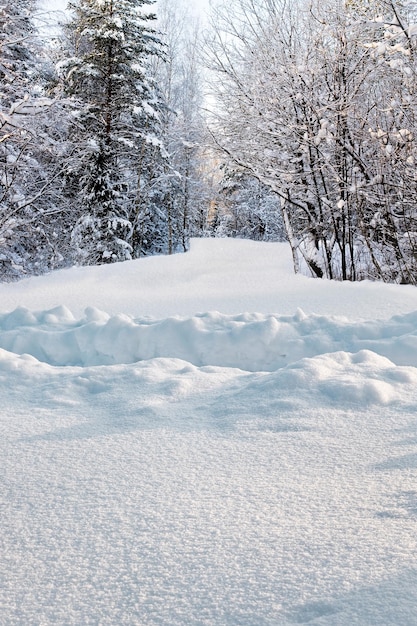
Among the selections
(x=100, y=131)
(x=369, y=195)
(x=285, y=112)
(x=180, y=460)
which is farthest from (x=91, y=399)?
(x=100, y=131)

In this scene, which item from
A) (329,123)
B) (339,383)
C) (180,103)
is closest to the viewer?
(339,383)

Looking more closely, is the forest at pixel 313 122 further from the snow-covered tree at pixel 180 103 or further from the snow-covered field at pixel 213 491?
the snow-covered tree at pixel 180 103

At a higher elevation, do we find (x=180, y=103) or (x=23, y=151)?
(x=180, y=103)

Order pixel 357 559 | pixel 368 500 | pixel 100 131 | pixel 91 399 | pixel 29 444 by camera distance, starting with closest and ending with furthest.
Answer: pixel 357 559, pixel 368 500, pixel 29 444, pixel 91 399, pixel 100 131

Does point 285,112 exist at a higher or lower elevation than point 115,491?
higher

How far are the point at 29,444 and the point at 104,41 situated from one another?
14.9 metres

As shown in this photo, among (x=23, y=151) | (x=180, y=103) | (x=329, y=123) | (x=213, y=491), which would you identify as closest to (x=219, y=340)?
(x=213, y=491)

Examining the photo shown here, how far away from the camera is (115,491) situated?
56.1 inches

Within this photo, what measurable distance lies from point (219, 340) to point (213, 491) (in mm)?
2147

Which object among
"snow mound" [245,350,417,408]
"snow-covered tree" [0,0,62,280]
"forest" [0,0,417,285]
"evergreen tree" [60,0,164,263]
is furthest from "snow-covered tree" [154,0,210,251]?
"snow mound" [245,350,417,408]

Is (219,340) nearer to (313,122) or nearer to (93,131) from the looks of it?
(313,122)

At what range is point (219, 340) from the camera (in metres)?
3.55

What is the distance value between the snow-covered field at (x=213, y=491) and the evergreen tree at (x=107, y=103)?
12079mm

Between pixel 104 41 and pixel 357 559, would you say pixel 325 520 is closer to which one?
pixel 357 559
